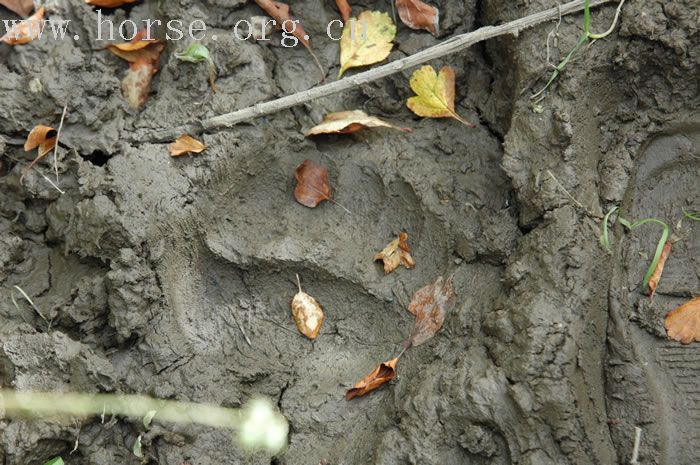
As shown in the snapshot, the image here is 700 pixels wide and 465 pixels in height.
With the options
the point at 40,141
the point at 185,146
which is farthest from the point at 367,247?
the point at 40,141

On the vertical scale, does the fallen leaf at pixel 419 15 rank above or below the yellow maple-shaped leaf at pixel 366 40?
above

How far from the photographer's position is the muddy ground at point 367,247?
2115mm

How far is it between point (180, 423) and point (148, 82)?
48.1 inches

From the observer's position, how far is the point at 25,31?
2514 millimetres

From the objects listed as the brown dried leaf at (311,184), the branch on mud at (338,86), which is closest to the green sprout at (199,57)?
the branch on mud at (338,86)

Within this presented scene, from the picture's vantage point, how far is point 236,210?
251cm

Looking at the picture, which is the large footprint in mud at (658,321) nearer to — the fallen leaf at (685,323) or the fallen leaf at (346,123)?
the fallen leaf at (685,323)

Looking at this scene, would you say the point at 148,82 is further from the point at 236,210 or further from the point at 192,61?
the point at 236,210

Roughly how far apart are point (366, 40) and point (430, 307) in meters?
0.99

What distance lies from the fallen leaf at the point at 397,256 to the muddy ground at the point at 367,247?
38 mm

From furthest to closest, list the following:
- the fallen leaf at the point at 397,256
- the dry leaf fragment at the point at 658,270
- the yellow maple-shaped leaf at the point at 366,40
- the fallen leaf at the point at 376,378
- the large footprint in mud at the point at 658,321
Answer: the yellow maple-shaped leaf at the point at 366,40 → the fallen leaf at the point at 397,256 → the fallen leaf at the point at 376,378 → the dry leaf fragment at the point at 658,270 → the large footprint in mud at the point at 658,321

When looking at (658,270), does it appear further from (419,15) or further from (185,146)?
(185,146)

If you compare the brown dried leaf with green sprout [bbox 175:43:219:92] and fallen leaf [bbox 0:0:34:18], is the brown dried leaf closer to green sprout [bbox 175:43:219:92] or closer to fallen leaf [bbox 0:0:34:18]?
green sprout [bbox 175:43:219:92]

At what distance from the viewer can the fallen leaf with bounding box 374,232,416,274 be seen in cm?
243
